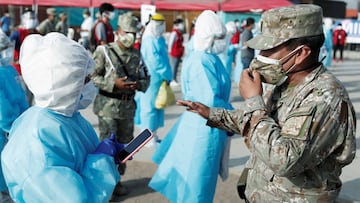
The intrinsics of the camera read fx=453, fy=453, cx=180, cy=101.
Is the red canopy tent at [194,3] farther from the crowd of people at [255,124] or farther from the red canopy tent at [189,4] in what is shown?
the crowd of people at [255,124]

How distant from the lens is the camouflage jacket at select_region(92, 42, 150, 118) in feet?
14.6

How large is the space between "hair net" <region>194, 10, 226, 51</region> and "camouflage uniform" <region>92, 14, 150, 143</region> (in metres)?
0.68

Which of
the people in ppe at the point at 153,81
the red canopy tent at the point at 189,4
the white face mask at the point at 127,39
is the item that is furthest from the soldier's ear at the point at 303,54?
the red canopy tent at the point at 189,4

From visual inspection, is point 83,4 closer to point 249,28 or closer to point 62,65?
point 249,28

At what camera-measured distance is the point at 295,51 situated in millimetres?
2023

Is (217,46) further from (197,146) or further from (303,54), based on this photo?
(303,54)

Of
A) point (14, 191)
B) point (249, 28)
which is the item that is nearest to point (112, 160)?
point (14, 191)

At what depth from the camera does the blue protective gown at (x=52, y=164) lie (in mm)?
1909

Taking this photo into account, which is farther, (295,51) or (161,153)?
(161,153)

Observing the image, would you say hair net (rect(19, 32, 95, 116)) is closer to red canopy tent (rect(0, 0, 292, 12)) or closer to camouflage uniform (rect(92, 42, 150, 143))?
camouflage uniform (rect(92, 42, 150, 143))

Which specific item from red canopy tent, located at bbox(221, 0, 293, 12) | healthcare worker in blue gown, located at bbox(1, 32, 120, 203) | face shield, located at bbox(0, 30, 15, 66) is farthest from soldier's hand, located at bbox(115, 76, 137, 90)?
red canopy tent, located at bbox(221, 0, 293, 12)

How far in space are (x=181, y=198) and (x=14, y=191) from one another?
89.6 inches

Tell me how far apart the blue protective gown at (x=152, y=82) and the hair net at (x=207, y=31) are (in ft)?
7.23

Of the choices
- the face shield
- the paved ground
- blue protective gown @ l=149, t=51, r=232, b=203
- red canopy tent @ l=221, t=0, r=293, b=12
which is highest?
red canopy tent @ l=221, t=0, r=293, b=12
